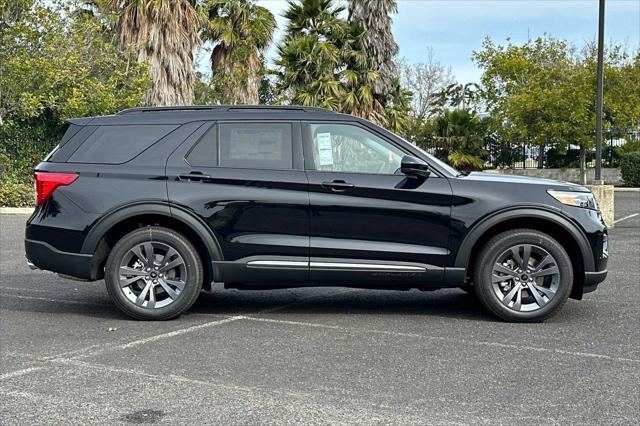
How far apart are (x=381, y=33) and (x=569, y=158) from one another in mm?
11846

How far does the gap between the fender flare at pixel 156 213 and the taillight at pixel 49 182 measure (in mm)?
482

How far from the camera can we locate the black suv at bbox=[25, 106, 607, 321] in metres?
6.78

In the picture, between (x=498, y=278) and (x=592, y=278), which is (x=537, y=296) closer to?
(x=498, y=278)

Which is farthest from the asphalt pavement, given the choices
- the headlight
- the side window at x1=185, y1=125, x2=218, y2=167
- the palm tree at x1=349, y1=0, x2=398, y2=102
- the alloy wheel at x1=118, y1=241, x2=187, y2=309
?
the palm tree at x1=349, y1=0, x2=398, y2=102

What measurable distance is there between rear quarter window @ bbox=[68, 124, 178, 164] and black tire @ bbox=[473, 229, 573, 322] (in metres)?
2.99

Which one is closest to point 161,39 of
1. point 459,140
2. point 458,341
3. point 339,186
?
point 459,140

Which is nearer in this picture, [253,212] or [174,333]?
[174,333]

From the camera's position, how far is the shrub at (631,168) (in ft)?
107

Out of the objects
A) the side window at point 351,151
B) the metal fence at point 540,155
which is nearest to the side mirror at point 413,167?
the side window at point 351,151

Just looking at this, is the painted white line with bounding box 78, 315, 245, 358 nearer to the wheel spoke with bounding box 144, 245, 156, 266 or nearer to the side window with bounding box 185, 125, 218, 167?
the wheel spoke with bounding box 144, 245, 156, 266

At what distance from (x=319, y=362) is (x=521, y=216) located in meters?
2.31

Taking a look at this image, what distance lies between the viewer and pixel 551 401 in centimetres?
467

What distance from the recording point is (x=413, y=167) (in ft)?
22.2

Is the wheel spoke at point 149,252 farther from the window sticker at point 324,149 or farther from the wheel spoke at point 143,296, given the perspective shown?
the window sticker at point 324,149
